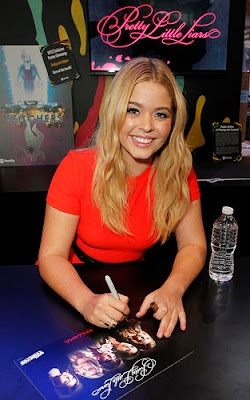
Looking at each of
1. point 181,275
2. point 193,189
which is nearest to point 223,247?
point 193,189

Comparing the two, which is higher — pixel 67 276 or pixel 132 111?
pixel 132 111

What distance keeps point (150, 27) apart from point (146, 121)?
1.64m

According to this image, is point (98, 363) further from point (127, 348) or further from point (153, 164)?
point (153, 164)

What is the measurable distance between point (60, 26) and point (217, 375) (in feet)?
8.42

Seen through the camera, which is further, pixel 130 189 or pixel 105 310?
pixel 130 189

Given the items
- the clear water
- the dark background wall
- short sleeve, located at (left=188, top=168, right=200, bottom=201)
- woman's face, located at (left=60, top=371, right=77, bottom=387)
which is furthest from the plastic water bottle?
the dark background wall

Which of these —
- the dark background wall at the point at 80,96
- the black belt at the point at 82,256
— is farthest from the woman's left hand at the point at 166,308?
the dark background wall at the point at 80,96

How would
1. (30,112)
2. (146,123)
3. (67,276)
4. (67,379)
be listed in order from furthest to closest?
(30,112), (146,123), (67,276), (67,379)

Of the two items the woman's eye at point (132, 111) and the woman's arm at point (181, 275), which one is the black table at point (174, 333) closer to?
the woman's arm at point (181, 275)

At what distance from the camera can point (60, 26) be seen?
266 centimetres

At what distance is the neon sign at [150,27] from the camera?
2.64 meters

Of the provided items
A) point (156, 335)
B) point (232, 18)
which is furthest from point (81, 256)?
point (232, 18)

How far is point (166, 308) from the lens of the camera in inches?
42.4

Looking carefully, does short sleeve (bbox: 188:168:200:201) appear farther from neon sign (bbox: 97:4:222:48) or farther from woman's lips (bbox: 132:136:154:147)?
neon sign (bbox: 97:4:222:48)
